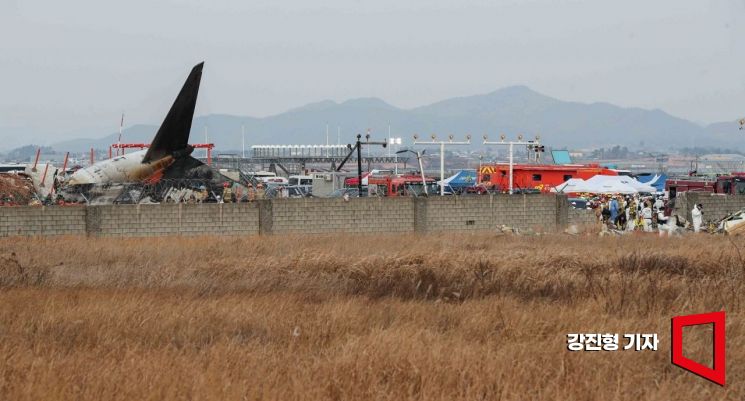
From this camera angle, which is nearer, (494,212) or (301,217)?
(301,217)

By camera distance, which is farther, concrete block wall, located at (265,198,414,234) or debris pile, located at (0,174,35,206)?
debris pile, located at (0,174,35,206)

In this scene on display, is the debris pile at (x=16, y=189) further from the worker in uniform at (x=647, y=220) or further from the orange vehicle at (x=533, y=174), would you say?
the orange vehicle at (x=533, y=174)

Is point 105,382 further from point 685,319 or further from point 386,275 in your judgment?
point 386,275

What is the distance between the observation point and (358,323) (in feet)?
41.6

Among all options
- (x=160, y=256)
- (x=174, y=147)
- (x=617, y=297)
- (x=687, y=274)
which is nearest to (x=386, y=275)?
(x=617, y=297)

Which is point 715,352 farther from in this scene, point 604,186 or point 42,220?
point 604,186

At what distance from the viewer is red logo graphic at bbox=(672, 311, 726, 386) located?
9.27 meters

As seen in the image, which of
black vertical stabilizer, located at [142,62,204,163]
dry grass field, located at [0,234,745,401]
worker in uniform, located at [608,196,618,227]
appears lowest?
dry grass field, located at [0,234,745,401]

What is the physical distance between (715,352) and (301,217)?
78.5 feet

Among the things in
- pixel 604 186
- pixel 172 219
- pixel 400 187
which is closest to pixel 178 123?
pixel 400 187

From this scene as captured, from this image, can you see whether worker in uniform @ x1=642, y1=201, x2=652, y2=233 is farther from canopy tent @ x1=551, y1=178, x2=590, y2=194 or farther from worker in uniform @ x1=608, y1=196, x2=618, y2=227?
canopy tent @ x1=551, y1=178, x2=590, y2=194

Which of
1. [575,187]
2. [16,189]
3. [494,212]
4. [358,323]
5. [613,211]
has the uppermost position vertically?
[16,189]

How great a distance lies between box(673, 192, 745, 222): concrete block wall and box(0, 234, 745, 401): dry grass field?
15949mm

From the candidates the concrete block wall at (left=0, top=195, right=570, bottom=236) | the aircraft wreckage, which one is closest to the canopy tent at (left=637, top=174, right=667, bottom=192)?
the aircraft wreckage
